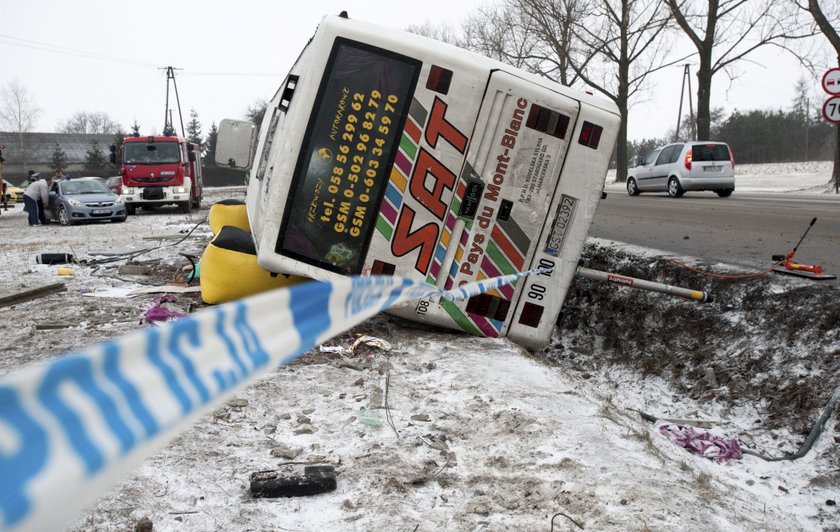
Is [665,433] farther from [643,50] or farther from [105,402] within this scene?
[643,50]

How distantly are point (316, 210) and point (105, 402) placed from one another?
159 inches

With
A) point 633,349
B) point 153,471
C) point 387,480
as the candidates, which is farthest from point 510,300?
point 153,471

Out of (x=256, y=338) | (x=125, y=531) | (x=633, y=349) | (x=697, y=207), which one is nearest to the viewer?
(x=256, y=338)

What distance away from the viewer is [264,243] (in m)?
4.95

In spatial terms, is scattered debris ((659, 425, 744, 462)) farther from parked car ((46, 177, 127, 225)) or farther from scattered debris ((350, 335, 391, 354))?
parked car ((46, 177, 127, 225))

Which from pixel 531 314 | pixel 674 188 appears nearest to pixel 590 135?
pixel 531 314

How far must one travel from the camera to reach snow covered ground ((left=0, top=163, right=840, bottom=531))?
103 inches

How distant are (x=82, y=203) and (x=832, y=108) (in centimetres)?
1993

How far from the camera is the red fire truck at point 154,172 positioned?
71.6ft

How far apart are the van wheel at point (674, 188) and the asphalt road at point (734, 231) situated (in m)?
4.85

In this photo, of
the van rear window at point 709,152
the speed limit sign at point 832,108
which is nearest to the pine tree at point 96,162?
the van rear window at point 709,152

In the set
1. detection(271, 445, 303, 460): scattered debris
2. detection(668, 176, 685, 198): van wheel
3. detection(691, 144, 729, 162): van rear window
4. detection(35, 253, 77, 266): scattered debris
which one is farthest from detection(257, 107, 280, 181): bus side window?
detection(668, 176, 685, 198): van wheel

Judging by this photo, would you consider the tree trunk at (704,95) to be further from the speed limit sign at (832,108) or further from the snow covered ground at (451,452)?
the snow covered ground at (451,452)

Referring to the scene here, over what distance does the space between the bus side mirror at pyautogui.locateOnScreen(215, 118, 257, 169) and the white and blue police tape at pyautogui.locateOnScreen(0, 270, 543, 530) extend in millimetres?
6942
